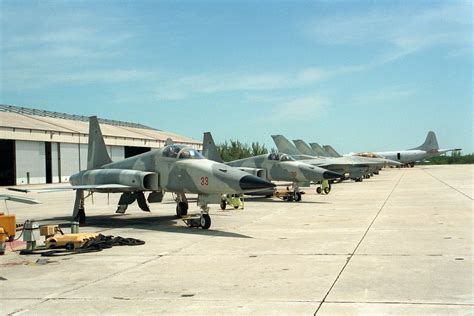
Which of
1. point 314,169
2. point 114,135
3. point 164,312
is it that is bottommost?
point 164,312

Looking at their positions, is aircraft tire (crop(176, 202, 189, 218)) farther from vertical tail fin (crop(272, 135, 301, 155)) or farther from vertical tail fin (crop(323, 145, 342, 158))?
vertical tail fin (crop(323, 145, 342, 158))

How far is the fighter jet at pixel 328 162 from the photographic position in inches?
1363

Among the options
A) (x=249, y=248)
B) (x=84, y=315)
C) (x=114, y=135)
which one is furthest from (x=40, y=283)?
(x=114, y=135)

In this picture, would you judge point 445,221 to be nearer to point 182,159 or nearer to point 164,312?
point 182,159

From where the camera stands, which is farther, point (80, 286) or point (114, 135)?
point (114, 135)

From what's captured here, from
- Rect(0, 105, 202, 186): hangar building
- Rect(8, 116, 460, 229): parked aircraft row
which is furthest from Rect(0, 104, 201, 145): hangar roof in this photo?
Rect(8, 116, 460, 229): parked aircraft row

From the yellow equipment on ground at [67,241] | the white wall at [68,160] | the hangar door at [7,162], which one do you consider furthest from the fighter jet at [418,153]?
the yellow equipment on ground at [67,241]

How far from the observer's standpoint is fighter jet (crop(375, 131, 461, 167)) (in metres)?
77.3

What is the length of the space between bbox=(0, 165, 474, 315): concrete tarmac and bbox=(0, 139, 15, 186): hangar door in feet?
113

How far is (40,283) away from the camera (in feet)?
25.8

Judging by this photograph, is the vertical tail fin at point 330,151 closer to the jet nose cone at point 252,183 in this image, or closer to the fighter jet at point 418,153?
the fighter jet at point 418,153

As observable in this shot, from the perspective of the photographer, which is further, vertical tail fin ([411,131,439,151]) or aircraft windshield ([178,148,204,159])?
vertical tail fin ([411,131,439,151])

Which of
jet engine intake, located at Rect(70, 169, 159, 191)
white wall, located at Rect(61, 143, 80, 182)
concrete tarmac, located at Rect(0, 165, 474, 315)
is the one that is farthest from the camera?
white wall, located at Rect(61, 143, 80, 182)

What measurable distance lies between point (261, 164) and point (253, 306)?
19.4m
